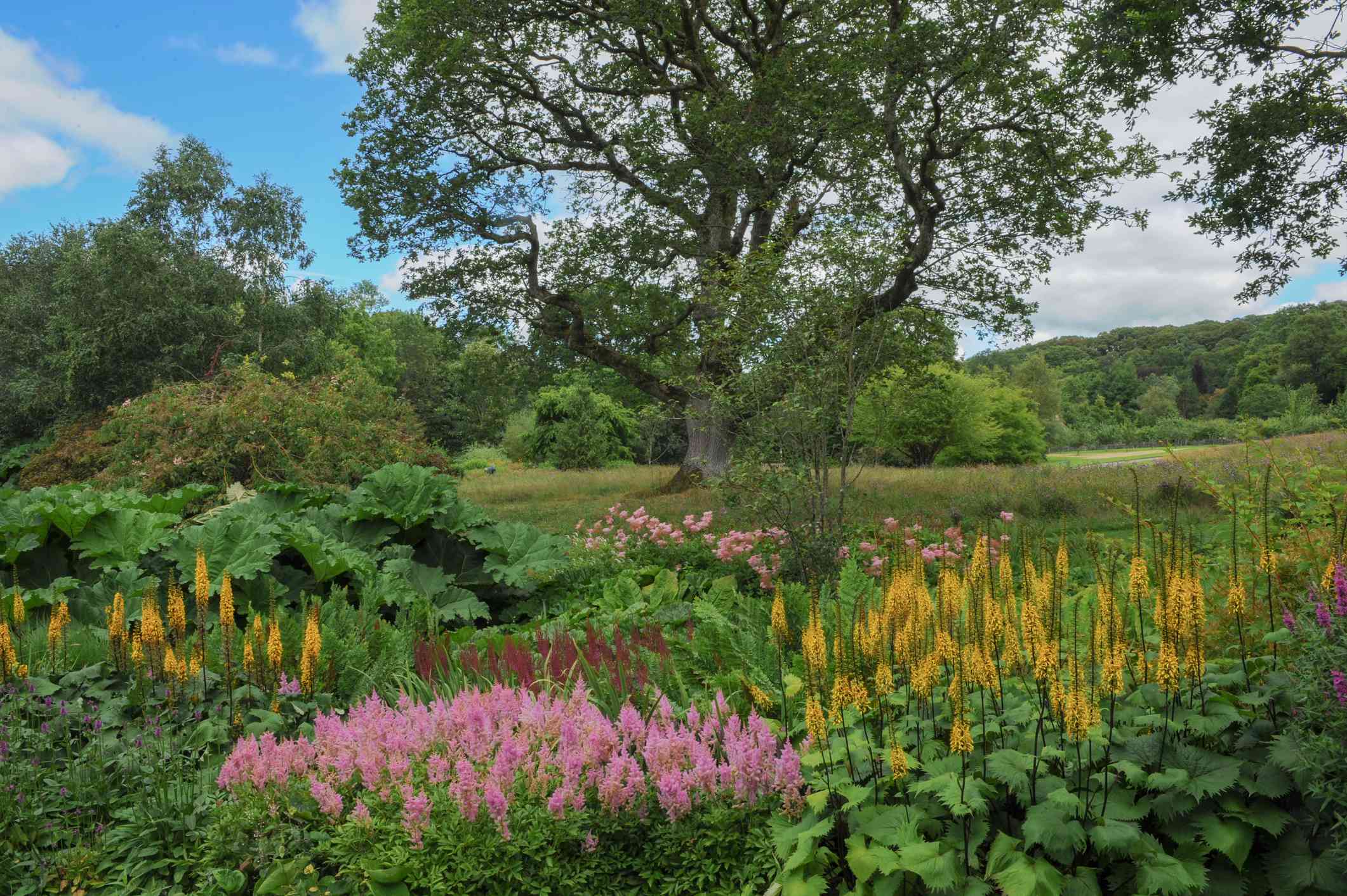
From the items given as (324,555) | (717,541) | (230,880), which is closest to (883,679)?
(230,880)

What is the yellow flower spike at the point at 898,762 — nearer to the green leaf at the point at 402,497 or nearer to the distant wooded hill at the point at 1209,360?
the green leaf at the point at 402,497

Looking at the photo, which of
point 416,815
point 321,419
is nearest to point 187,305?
point 321,419

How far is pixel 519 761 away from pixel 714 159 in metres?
12.9

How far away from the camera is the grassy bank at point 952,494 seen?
1134cm

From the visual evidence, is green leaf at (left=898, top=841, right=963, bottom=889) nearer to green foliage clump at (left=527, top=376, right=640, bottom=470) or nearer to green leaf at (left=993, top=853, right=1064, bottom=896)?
green leaf at (left=993, top=853, right=1064, bottom=896)

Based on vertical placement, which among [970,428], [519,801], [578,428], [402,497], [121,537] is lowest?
[519,801]

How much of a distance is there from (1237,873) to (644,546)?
6270 millimetres

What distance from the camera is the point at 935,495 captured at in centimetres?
1373

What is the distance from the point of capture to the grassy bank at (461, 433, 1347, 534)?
37.2 feet

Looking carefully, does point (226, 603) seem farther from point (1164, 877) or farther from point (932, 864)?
point (1164, 877)

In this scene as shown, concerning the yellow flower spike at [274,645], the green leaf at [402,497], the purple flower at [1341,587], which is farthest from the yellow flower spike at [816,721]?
the green leaf at [402,497]

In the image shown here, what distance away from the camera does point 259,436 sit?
10062 mm

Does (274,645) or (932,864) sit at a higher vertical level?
(274,645)

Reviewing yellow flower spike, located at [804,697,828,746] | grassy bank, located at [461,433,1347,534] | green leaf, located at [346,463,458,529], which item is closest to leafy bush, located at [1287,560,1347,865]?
yellow flower spike, located at [804,697,828,746]
